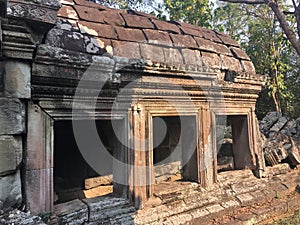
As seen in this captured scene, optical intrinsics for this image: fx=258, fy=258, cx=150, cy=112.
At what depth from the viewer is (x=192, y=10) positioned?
1244 centimetres

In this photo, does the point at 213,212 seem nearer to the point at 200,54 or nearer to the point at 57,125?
the point at 200,54

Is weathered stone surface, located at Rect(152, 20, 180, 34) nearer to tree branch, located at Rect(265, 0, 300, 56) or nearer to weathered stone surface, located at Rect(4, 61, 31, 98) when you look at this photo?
weathered stone surface, located at Rect(4, 61, 31, 98)

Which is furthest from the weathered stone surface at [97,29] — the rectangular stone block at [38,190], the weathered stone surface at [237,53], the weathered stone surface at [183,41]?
the weathered stone surface at [237,53]

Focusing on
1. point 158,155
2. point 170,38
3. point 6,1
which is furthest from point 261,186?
point 6,1

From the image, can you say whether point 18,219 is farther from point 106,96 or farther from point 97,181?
point 97,181

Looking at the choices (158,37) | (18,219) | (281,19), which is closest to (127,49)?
(158,37)

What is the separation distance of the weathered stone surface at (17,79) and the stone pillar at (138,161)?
1205 mm

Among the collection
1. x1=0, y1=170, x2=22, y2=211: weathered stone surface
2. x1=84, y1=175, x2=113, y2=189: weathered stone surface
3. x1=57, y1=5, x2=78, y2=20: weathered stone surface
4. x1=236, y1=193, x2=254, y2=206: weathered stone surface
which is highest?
x1=57, y1=5, x2=78, y2=20: weathered stone surface

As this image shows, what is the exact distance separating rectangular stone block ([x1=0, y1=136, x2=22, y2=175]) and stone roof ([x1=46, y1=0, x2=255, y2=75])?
1053 mm

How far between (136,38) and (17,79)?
162 centimetres

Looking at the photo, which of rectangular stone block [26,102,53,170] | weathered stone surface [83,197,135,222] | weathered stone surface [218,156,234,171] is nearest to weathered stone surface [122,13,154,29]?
rectangular stone block [26,102,53,170]

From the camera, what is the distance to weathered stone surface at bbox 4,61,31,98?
2.15m

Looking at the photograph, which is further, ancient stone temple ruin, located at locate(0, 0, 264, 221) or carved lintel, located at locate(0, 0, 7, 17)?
ancient stone temple ruin, located at locate(0, 0, 264, 221)

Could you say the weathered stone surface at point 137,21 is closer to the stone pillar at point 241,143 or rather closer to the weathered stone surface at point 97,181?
the stone pillar at point 241,143
